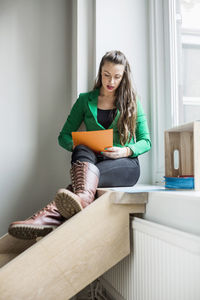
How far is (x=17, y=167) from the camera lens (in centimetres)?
192

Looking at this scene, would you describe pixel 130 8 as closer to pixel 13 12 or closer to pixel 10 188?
pixel 13 12

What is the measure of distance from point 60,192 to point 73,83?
1.03 m

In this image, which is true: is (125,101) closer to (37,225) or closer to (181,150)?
(181,150)

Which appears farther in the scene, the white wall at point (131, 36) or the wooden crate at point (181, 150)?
the white wall at point (131, 36)

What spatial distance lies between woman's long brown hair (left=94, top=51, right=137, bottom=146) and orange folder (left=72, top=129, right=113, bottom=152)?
198 millimetres

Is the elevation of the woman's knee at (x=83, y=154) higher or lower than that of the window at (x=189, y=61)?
lower

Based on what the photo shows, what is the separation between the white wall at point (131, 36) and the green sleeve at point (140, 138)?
227mm

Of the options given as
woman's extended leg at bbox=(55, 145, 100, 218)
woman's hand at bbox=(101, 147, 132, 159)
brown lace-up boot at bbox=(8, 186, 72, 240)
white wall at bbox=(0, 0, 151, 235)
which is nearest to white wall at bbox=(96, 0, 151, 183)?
white wall at bbox=(0, 0, 151, 235)

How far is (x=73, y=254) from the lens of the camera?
3.73 feet

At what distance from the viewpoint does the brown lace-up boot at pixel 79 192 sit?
1130 mm

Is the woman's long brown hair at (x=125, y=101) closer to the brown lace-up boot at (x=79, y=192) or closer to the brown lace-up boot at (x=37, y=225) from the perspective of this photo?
the brown lace-up boot at (x=79, y=192)

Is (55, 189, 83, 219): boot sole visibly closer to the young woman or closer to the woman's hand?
the young woman

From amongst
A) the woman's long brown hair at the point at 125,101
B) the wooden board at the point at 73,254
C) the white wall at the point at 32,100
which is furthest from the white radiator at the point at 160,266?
the white wall at the point at 32,100

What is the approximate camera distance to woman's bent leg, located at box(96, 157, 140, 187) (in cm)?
147
